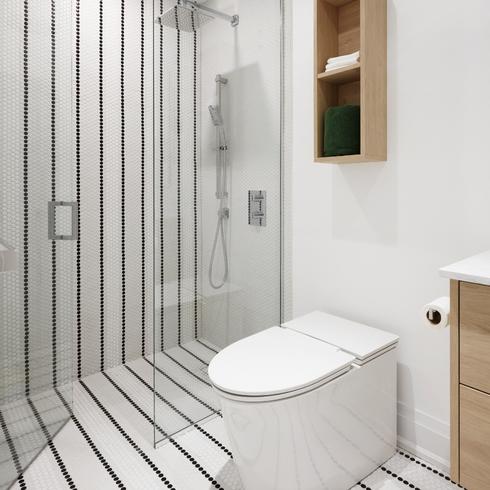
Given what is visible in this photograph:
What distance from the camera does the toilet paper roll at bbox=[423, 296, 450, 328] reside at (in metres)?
1.22

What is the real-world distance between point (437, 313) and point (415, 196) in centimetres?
51

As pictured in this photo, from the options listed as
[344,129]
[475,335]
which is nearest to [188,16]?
[344,129]

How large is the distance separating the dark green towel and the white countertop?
67 cm

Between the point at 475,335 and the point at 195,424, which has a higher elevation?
the point at 475,335

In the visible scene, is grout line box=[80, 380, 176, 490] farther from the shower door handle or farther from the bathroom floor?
the shower door handle

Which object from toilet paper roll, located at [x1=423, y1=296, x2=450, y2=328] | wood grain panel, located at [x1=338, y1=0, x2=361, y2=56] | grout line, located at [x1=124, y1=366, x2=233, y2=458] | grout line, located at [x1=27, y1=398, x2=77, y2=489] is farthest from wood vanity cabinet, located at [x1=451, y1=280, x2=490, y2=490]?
grout line, located at [x1=27, y1=398, x2=77, y2=489]

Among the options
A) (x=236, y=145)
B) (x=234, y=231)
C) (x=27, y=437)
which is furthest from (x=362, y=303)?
A: (x=27, y=437)

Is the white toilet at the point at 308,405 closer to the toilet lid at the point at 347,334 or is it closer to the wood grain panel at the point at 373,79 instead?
the toilet lid at the point at 347,334

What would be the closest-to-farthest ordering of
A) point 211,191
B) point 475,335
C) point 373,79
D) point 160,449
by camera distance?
point 475,335, point 373,79, point 160,449, point 211,191

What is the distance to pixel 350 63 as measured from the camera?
5.19ft

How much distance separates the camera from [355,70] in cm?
157

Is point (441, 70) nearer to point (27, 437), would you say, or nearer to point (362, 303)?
point (362, 303)

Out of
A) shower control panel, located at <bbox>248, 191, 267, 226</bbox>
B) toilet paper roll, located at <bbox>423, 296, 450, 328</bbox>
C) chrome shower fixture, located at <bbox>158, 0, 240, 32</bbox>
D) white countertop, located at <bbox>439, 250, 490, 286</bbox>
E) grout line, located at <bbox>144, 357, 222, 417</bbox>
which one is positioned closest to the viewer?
white countertop, located at <bbox>439, 250, 490, 286</bbox>

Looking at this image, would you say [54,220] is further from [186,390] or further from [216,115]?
[186,390]
